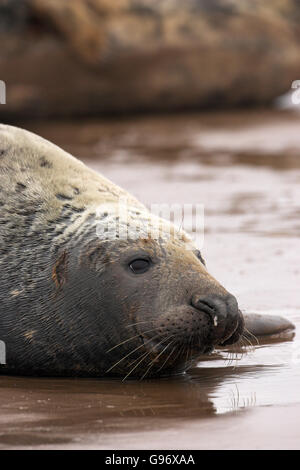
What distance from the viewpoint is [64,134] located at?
1506 centimetres

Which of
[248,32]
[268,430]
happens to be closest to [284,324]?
[268,430]

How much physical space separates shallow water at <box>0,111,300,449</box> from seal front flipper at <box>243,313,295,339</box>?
0.15 meters

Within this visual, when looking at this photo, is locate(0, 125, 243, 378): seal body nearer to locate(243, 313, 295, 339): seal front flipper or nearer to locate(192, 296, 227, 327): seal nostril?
locate(192, 296, 227, 327): seal nostril

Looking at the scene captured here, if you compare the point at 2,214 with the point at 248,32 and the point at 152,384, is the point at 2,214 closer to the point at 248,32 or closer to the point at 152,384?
the point at 152,384

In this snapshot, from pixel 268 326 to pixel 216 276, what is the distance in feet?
4.59

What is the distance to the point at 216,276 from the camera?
8062mm

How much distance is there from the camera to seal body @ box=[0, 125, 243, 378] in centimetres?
555

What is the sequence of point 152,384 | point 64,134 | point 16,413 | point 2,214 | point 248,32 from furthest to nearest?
point 248,32 < point 64,134 < point 2,214 < point 152,384 < point 16,413

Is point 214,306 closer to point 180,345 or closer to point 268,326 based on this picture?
point 180,345

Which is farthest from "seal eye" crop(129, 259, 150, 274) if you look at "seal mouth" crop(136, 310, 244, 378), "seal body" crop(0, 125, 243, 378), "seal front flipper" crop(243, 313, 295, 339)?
"seal front flipper" crop(243, 313, 295, 339)

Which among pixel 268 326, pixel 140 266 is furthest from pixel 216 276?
pixel 140 266

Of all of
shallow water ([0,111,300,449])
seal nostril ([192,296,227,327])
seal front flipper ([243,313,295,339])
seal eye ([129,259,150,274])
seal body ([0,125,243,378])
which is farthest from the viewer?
seal front flipper ([243,313,295,339])

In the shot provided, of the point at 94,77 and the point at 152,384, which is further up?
the point at 94,77

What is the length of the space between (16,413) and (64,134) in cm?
1045
